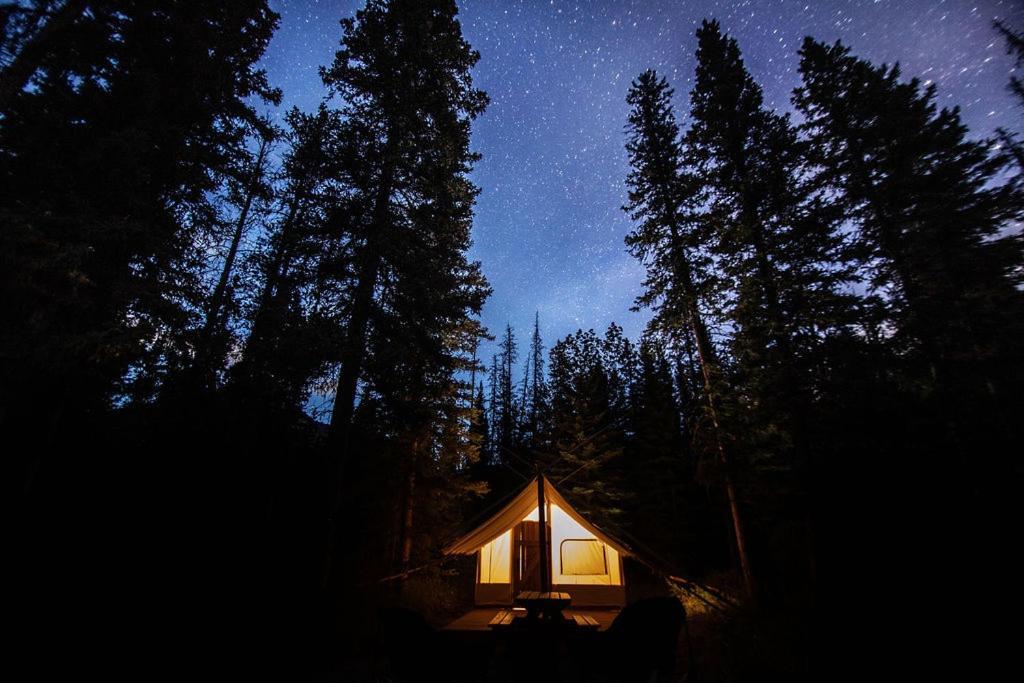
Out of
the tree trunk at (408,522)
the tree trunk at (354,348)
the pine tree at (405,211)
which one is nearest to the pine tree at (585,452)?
the tree trunk at (408,522)

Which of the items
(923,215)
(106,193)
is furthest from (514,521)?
(923,215)

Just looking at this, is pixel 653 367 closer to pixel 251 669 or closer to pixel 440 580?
pixel 440 580

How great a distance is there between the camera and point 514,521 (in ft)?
31.6

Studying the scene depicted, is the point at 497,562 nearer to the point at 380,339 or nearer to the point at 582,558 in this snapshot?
the point at 582,558

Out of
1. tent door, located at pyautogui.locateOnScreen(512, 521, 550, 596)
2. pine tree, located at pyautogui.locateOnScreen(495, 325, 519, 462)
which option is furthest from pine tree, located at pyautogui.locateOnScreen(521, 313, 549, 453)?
tent door, located at pyautogui.locateOnScreen(512, 521, 550, 596)

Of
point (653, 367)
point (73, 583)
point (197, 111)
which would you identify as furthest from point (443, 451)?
point (653, 367)

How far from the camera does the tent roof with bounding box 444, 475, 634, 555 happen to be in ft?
27.9

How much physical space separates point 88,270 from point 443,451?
818 centimetres

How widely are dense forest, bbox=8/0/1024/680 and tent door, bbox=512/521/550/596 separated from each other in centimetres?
192

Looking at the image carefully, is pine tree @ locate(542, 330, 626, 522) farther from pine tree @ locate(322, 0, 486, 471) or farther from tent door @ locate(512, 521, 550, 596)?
pine tree @ locate(322, 0, 486, 471)

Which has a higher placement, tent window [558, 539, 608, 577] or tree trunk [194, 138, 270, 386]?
tree trunk [194, 138, 270, 386]

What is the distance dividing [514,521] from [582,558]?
3.21 meters

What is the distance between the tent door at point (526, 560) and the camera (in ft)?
37.6

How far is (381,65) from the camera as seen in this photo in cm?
955
